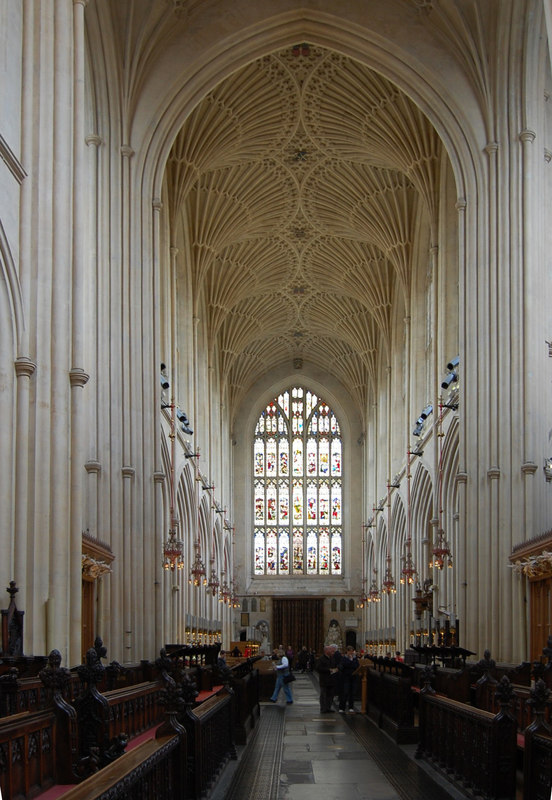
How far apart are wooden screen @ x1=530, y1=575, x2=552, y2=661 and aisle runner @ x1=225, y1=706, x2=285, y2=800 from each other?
Answer: 5221 mm

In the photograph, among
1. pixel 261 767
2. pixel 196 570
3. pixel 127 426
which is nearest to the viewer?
pixel 261 767

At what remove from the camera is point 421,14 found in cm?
2423

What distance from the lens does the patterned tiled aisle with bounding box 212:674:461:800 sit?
32.0ft

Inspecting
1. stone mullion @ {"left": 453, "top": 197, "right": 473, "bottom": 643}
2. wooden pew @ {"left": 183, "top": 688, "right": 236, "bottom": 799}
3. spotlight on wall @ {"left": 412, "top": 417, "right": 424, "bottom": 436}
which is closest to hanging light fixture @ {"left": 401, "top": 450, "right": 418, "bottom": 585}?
spotlight on wall @ {"left": 412, "top": 417, "right": 424, "bottom": 436}

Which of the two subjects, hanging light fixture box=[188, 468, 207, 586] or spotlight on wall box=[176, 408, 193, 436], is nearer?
spotlight on wall box=[176, 408, 193, 436]

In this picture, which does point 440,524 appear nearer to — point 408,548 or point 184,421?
point 408,548

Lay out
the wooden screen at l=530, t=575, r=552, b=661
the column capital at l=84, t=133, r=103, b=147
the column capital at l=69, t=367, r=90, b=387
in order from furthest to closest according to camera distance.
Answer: the column capital at l=84, t=133, r=103, b=147 < the wooden screen at l=530, t=575, r=552, b=661 < the column capital at l=69, t=367, r=90, b=387

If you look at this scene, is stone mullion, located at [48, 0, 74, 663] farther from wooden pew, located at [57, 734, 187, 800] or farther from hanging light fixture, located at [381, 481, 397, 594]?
hanging light fixture, located at [381, 481, 397, 594]

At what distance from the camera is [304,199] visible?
36469 mm

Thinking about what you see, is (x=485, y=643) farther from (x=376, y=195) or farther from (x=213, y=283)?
(x=213, y=283)

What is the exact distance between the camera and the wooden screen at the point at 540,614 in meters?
18.7

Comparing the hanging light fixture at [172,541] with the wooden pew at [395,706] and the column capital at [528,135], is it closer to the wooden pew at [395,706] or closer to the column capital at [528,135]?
the wooden pew at [395,706]

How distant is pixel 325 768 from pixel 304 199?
27.4 meters

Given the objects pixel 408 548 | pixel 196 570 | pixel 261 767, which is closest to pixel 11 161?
pixel 261 767
